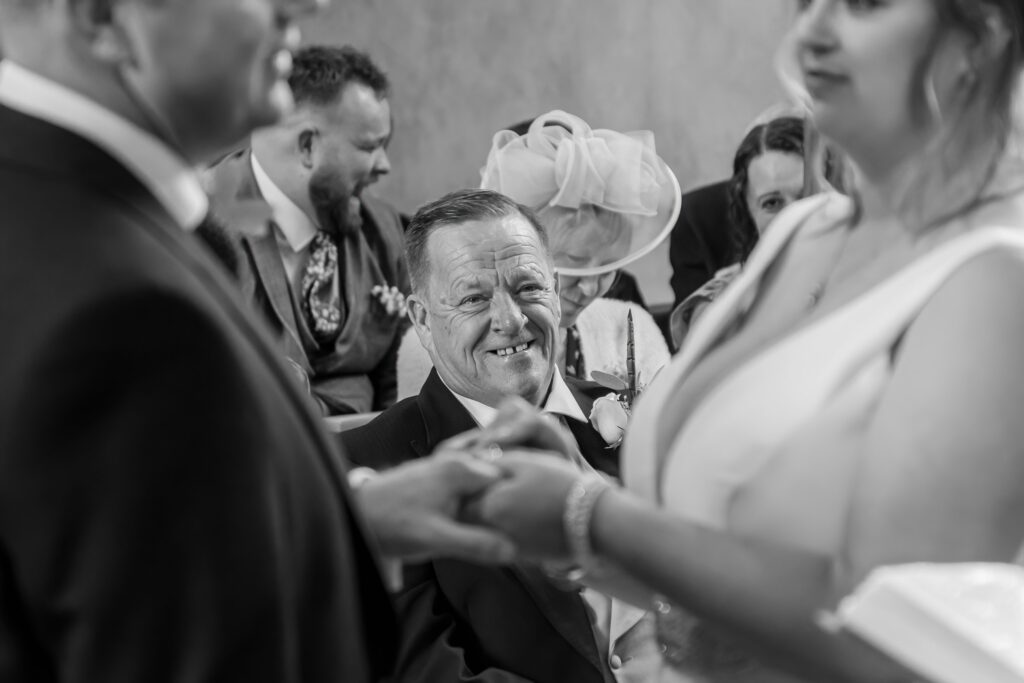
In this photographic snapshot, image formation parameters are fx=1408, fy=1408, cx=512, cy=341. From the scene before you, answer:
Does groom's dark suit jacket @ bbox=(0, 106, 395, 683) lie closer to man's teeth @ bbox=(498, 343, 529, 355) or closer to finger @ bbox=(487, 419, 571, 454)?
finger @ bbox=(487, 419, 571, 454)

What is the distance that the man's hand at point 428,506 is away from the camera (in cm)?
154

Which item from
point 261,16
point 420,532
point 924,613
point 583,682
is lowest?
point 583,682

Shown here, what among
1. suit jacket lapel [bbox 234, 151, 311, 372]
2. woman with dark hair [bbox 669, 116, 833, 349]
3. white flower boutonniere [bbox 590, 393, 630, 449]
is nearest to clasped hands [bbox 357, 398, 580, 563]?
white flower boutonniere [bbox 590, 393, 630, 449]

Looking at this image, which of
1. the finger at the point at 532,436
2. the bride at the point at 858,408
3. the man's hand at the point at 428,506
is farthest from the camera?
the finger at the point at 532,436

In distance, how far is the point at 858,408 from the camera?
4.64 feet

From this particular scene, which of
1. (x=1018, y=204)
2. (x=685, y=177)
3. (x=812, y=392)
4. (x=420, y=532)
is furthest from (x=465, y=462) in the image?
(x=685, y=177)

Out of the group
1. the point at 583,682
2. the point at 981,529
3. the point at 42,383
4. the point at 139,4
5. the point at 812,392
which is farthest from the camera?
the point at 583,682

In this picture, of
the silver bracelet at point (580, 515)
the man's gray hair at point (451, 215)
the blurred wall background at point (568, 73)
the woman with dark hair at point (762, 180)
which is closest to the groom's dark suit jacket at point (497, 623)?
Answer: the man's gray hair at point (451, 215)

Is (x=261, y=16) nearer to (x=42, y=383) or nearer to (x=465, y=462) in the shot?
(x=42, y=383)

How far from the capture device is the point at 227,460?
1.12 meters

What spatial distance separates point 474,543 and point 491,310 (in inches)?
59.3

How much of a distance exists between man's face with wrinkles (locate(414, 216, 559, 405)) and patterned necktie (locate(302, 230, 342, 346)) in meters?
1.59

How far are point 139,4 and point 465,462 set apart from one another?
0.62 m

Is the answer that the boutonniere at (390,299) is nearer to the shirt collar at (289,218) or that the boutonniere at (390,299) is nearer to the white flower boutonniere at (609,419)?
the shirt collar at (289,218)
